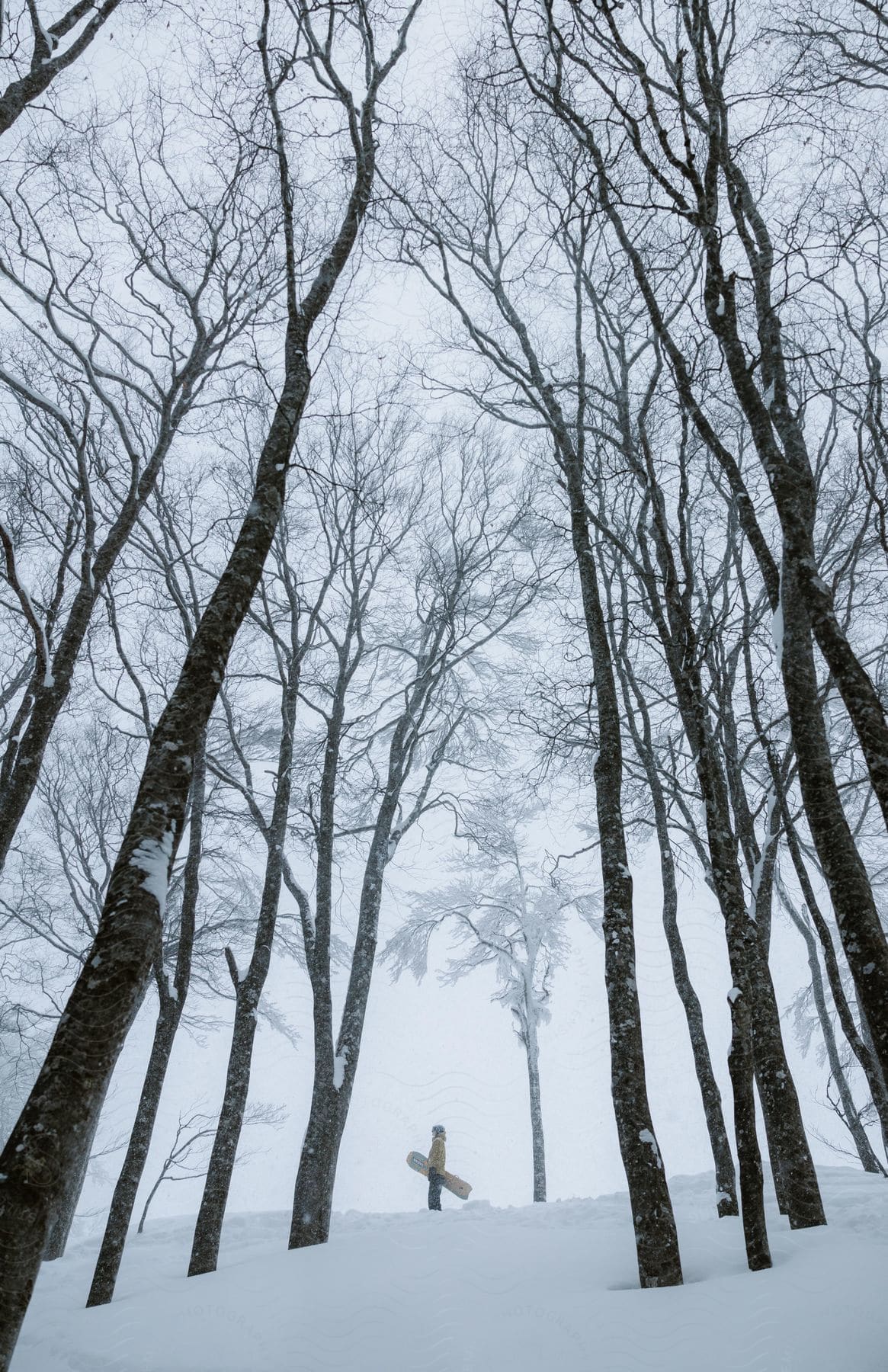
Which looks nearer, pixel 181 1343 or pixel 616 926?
pixel 181 1343

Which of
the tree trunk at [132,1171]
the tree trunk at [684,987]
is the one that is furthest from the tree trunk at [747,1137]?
the tree trunk at [132,1171]

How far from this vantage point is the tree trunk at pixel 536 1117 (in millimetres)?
12539

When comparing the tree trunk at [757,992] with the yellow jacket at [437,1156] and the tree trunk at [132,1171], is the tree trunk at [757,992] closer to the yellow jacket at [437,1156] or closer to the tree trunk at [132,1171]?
the tree trunk at [132,1171]

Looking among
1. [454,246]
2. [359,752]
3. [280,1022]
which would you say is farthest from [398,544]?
[280,1022]

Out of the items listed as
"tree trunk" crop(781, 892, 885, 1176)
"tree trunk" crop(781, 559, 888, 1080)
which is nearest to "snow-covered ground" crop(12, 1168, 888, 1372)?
"tree trunk" crop(781, 559, 888, 1080)

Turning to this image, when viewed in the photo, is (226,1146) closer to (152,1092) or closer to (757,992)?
(152,1092)

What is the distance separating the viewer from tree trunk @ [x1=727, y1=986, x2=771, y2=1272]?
3.59 meters

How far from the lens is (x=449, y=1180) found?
12562 mm

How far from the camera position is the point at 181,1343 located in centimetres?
353

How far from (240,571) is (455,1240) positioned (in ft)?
16.0

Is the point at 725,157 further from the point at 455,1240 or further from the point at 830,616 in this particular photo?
the point at 455,1240

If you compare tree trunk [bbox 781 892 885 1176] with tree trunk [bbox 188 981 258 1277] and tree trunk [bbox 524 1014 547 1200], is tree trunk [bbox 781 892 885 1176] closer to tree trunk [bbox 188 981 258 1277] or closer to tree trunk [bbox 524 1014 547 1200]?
tree trunk [bbox 524 1014 547 1200]

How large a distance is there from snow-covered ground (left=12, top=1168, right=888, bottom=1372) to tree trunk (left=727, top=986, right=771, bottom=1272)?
0.13 metres

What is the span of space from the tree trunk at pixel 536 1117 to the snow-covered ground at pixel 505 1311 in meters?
8.46
